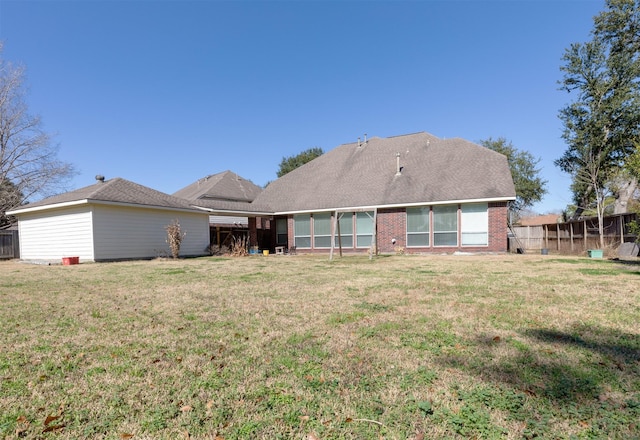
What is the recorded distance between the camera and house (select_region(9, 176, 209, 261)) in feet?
44.9

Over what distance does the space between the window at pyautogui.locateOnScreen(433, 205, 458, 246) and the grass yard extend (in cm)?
1061

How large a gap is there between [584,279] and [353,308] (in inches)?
227

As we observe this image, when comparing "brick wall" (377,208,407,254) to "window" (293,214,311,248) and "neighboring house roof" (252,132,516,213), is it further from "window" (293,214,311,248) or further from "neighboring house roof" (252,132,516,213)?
"window" (293,214,311,248)

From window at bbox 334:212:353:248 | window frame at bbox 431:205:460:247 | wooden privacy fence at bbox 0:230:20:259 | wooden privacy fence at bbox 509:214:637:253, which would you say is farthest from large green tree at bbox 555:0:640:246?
wooden privacy fence at bbox 0:230:20:259

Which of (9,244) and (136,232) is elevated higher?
(136,232)

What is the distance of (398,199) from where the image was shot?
17.3 metres

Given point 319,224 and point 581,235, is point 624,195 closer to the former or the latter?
point 581,235

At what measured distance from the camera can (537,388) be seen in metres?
2.46

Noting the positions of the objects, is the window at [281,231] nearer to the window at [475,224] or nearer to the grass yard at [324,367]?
the window at [475,224]

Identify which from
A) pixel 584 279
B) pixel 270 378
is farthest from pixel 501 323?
pixel 584 279

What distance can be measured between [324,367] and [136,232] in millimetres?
14667

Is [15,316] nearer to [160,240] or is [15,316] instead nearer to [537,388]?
[537,388]

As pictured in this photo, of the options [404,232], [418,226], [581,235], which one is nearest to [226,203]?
[404,232]

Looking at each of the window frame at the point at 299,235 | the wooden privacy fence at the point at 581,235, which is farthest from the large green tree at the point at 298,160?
the wooden privacy fence at the point at 581,235
